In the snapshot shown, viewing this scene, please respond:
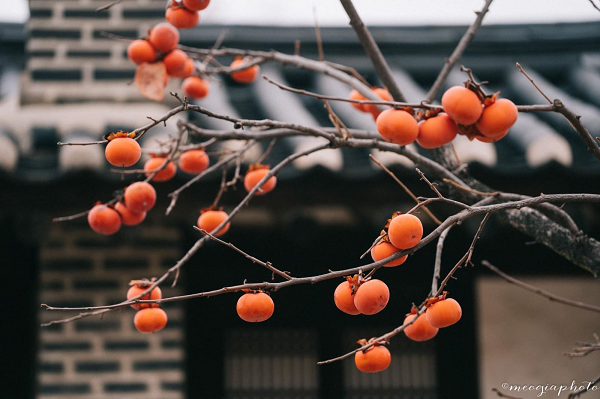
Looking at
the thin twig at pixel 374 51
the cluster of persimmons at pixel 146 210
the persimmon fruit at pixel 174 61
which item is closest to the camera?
the cluster of persimmons at pixel 146 210

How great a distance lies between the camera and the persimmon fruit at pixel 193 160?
1.76 metres

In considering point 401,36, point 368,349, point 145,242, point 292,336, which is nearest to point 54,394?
point 145,242

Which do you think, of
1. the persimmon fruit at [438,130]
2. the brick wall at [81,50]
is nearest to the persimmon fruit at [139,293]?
the persimmon fruit at [438,130]

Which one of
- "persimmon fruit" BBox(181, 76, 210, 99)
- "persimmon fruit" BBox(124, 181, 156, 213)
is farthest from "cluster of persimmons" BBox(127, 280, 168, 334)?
"persimmon fruit" BBox(181, 76, 210, 99)

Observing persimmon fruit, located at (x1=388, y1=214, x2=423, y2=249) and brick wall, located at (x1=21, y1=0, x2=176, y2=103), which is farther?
brick wall, located at (x1=21, y1=0, x2=176, y2=103)

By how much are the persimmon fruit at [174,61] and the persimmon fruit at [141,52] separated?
42 millimetres

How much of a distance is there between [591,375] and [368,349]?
97.1 inches

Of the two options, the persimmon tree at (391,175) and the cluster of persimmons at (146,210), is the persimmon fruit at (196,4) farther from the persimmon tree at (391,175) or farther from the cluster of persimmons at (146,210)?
the cluster of persimmons at (146,210)

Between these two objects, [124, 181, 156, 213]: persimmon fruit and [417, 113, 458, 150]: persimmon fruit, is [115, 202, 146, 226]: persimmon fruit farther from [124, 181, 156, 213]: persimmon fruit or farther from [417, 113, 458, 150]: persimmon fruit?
[417, 113, 458, 150]: persimmon fruit

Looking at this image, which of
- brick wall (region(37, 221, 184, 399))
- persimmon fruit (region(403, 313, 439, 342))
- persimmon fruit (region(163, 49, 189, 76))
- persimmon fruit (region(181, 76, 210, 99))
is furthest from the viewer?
brick wall (region(37, 221, 184, 399))

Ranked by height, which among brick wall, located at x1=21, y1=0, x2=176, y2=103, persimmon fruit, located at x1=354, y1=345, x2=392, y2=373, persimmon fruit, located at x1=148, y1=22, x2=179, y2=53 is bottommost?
persimmon fruit, located at x1=354, y1=345, x2=392, y2=373

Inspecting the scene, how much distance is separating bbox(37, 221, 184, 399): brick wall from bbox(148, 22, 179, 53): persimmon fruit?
3.86 ft

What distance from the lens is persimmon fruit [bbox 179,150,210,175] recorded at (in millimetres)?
1757

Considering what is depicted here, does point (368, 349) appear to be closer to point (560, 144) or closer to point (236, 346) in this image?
point (560, 144)
